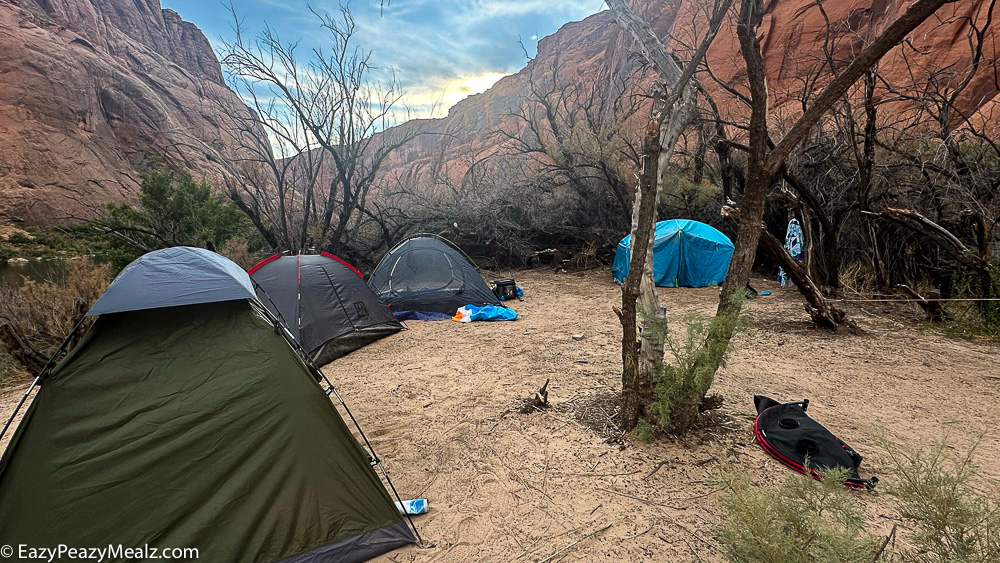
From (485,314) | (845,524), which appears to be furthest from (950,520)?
(485,314)

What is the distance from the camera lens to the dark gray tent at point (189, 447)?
6.66 ft

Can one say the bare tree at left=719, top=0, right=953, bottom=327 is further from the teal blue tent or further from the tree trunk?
the teal blue tent

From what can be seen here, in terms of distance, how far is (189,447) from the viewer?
2217 millimetres

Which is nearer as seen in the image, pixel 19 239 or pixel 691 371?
pixel 691 371

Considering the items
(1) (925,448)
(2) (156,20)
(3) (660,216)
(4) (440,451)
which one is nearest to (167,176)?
(4) (440,451)

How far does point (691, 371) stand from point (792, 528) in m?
1.43

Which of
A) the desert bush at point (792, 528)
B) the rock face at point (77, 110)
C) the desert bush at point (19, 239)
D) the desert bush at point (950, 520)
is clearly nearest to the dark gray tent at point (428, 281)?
the desert bush at point (792, 528)

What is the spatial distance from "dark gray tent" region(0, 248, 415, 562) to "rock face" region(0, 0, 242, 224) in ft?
93.1

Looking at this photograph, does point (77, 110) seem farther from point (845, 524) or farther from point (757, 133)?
point (845, 524)

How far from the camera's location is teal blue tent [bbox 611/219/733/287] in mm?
9641

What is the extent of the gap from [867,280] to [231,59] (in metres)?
14.4

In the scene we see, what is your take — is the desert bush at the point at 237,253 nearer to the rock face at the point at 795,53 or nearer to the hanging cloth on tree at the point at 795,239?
the rock face at the point at 795,53

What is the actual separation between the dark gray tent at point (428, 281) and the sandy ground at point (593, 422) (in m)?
1.11

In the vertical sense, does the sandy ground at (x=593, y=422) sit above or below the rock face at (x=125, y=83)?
below
